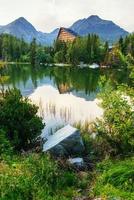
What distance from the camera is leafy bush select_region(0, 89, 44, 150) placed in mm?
14891

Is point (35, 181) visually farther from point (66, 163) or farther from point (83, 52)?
point (83, 52)

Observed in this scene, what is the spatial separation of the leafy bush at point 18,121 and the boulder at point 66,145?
860 mm

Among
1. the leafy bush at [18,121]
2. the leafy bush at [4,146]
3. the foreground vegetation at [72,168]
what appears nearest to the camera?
the foreground vegetation at [72,168]

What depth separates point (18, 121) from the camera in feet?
49.4

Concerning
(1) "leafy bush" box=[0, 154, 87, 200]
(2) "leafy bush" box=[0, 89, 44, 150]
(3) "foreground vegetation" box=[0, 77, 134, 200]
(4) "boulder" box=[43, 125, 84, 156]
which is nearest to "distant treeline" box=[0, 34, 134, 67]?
(2) "leafy bush" box=[0, 89, 44, 150]

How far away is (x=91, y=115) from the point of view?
93.0ft

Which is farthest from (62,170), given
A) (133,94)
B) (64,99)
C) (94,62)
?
(94,62)

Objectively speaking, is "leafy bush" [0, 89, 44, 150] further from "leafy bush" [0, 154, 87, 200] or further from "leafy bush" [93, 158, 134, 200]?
"leafy bush" [93, 158, 134, 200]

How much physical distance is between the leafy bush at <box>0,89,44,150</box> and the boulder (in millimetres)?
860

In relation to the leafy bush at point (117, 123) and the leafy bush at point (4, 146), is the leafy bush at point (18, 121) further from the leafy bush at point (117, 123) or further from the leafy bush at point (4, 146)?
the leafy bush at point (117, 123)

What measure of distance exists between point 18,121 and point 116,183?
5611mm

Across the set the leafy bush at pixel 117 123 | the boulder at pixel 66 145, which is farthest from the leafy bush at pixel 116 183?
the boulder at pixel 66 145

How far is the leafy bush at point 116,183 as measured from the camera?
32.3ft

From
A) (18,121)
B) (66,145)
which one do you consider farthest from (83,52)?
(66,145)
